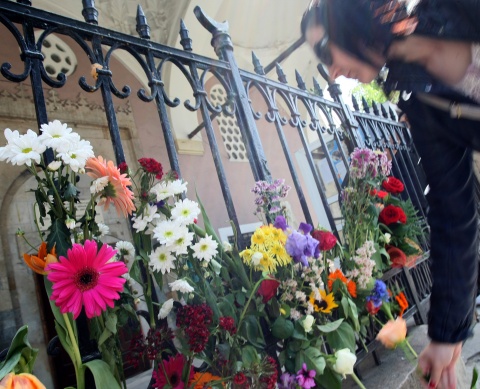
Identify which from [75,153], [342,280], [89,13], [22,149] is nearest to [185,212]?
[75,153]

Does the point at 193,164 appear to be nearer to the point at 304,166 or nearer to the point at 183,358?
the point at 304,166

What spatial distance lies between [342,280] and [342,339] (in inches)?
10.3

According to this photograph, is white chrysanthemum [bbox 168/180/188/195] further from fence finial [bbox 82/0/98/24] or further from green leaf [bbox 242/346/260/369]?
fence finial [bbox 82/0/98/24]

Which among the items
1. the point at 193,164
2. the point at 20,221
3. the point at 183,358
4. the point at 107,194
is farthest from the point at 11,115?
the point at 183,358

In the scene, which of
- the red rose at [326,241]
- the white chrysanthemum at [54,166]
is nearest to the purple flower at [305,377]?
the red rose at [326,241]

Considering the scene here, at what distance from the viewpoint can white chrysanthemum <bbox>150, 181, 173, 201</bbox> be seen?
38.5 inches

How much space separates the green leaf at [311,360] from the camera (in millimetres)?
1035

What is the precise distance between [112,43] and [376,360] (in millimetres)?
1909

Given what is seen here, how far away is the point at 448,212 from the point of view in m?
0.82

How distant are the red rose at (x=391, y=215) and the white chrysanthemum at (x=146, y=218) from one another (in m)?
1.55

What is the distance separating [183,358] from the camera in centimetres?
87

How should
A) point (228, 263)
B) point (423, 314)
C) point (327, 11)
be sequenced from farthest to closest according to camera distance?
point (423, 314) → point (228, 263) → point (327, 11)

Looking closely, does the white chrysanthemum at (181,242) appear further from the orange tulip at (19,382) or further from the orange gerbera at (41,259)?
the orange tulip at (19,382)

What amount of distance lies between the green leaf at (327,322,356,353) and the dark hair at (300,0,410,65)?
37.5 inches
